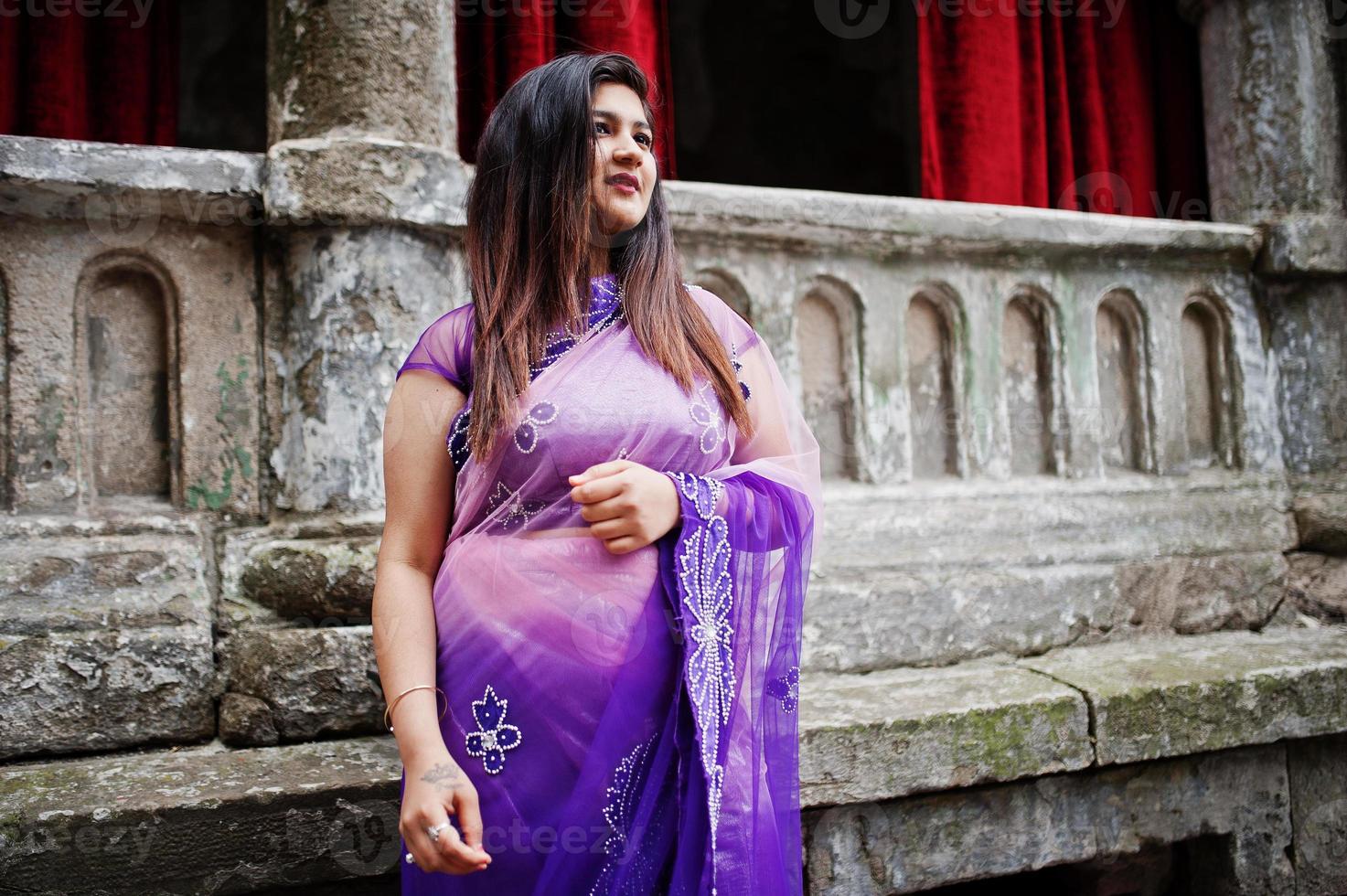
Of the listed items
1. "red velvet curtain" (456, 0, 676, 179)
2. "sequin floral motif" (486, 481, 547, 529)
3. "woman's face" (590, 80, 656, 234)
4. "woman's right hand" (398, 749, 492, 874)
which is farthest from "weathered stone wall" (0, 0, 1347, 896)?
"woman's face" (590, 80, 656, 234)

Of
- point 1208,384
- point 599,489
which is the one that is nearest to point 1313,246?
point 1208,384

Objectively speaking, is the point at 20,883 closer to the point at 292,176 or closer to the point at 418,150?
the point at 292,176

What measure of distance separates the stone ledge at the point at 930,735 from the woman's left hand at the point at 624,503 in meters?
0.78

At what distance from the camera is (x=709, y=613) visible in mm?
1397

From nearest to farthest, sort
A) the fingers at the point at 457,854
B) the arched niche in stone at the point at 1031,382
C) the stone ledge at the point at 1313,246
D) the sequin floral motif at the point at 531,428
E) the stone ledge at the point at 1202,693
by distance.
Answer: the fingers at the point at 457,854, the sequin floral motif at the point at 531,428, the stone ledge at the point at 1202,693, the arched niche in stone at the point at 1031,382, the stone ledge at the point at 1313,246

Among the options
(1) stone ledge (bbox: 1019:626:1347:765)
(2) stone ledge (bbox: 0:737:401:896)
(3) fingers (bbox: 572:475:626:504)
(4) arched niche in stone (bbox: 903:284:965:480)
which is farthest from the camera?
(4) arched niche in stone (bbox: 903:284:965:480)

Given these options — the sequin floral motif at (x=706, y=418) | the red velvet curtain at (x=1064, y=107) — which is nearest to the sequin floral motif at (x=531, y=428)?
the sequin floral motif at (x=706, y=418)

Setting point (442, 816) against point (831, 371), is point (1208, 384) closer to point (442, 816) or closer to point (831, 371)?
point (831, 371)

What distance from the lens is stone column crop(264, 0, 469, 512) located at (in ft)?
6.76

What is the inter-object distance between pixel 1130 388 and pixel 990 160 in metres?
0.84

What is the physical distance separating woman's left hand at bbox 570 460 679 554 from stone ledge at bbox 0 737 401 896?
2.38 ft

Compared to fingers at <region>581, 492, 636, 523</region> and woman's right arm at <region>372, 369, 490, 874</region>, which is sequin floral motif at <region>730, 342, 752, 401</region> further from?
woman's right arm at <region>372, 369, 490, 874</region>

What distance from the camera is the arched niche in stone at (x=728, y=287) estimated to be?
8.24 ft

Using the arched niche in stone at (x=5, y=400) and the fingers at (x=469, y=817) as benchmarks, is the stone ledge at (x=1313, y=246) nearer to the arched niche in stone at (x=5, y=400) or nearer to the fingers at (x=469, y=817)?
the fingers at (x=469, y=817)
